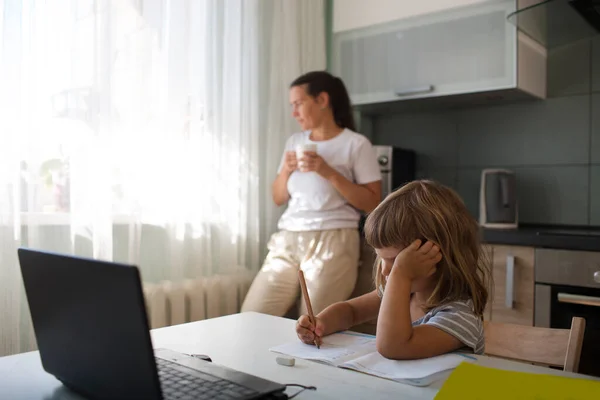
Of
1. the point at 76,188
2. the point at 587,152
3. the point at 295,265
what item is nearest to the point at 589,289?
the point at 587,152

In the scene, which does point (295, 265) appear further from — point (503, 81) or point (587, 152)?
point (587, 152)

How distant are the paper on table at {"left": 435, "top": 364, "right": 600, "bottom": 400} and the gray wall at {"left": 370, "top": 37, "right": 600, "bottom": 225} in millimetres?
1881

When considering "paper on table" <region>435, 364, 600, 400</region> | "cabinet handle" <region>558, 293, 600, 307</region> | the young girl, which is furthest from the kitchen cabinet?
"paper on table" <region>435, 364, 600, 400</region>

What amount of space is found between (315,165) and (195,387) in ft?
4.86

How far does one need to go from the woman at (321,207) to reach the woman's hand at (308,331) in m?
1.06

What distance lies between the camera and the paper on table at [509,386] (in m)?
0.79

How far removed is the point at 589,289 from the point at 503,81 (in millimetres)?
899

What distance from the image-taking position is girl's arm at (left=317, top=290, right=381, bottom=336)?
121cm

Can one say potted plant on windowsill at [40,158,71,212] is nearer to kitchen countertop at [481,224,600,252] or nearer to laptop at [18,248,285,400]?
laptop at [18,248,285,400]

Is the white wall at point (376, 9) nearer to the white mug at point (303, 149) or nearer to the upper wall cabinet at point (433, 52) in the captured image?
the upper wall cabinet at point (433, 52)

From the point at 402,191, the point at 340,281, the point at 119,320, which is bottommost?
the point at 340,281

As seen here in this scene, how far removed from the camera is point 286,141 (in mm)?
2699

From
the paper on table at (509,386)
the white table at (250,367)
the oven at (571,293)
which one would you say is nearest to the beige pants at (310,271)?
the oven at (571,293)

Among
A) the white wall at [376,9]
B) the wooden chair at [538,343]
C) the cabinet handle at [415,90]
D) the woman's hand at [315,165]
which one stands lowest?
the wooden chair at [538,343]
